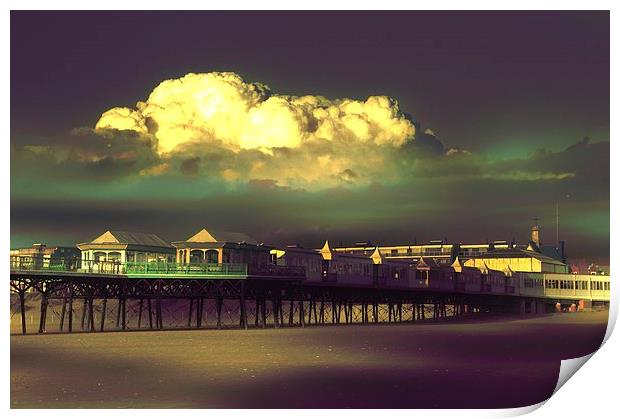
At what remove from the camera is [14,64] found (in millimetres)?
33406

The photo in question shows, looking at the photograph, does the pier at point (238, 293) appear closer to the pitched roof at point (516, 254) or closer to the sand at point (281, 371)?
the pitched roof at point (516, 254)

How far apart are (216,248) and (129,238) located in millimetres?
6289

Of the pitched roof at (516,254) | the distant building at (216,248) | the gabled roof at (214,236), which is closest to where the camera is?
the distant building at (216,248)

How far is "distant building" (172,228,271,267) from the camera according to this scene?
56.2 m

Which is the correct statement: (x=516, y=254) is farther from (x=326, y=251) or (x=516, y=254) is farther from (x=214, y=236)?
(x=214, y=236)

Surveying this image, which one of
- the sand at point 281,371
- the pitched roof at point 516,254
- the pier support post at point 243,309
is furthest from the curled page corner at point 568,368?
the pitched roof at point 516,254

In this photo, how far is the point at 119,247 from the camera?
59.2m

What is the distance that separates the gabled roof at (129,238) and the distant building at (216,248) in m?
3.47

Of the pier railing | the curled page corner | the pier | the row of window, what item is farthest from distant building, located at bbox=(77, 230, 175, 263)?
the row of window

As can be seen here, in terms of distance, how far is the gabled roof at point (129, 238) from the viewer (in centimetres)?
5825

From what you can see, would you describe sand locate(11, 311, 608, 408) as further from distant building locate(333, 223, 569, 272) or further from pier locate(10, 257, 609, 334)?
distant building locate(333, 223, 569, 272)

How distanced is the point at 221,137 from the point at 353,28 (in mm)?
12046

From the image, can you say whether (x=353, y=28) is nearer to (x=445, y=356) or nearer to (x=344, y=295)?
(x=445, y=356)
